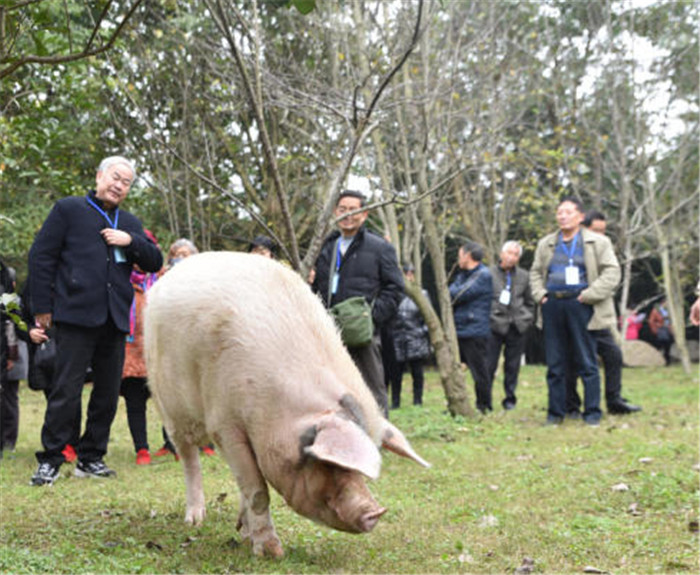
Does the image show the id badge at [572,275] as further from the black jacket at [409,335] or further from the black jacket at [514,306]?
the black jacket at [409,335]

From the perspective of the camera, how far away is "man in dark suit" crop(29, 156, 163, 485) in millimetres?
6418

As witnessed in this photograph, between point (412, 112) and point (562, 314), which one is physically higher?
point (412, 112)

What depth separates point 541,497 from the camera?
6.29 m

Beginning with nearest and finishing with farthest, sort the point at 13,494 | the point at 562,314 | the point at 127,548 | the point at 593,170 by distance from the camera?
the point at 127,548 < the point at 13,494 < the point at 562,314 < the point at 593,170

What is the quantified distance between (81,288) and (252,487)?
2.70 metres

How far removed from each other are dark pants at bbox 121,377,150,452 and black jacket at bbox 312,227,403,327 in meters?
1.99

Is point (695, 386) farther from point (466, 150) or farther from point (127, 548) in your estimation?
point (127, 548)

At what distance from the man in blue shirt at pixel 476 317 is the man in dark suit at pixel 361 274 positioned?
12.2 ft

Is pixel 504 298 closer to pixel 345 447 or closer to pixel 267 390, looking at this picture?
pixel 267 390

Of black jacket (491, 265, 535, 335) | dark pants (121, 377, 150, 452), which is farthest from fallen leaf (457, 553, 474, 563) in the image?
black jacket (491, 265, 535, 335)

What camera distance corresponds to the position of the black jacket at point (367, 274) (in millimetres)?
7566

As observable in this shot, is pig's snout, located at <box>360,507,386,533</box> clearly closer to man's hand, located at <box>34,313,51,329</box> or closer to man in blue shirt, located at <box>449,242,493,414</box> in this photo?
man's hand, located at <box>34,313,51,329</box>

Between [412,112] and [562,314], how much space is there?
3309 mm

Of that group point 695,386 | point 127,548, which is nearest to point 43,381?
point 127,548
